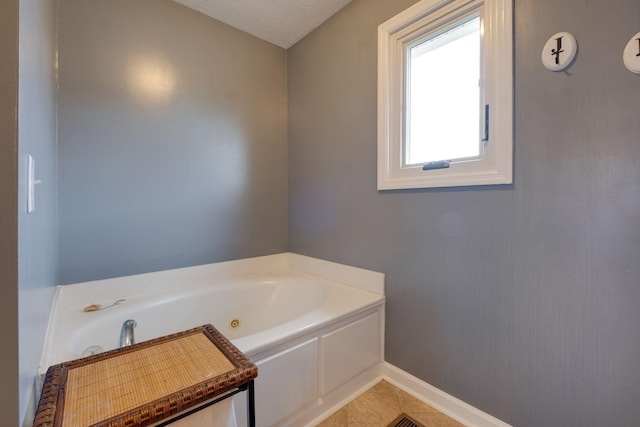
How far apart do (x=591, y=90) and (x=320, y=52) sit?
1.69m

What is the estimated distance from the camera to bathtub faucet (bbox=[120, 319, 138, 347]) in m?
1.35

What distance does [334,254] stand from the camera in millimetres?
2004

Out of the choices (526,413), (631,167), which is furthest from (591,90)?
(526,413)

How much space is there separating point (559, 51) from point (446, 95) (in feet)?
1.59

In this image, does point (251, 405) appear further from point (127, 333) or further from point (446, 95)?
point (446, 95)

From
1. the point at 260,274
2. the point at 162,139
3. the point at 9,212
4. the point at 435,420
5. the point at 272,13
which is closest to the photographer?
the point at 9,212

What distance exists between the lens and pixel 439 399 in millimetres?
1417

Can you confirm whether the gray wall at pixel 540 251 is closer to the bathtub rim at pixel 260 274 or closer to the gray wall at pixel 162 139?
the bathtub rim at pixel 260 274

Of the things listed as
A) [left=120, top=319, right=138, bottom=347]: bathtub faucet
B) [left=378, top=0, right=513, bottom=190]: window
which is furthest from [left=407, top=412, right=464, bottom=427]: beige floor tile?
[left=120, top=319, right=138, bottom=347]: bathtub faucet

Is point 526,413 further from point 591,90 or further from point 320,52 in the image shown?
point 320,52

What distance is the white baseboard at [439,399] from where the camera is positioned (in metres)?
1.27

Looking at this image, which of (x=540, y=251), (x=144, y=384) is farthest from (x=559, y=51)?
(x=144, y=384)

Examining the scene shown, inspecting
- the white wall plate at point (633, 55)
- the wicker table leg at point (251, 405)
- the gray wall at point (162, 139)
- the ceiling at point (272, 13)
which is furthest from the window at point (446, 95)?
the wicker table leg at point (251, 405)

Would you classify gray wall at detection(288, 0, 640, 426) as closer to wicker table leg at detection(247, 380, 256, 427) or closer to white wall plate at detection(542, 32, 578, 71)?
white wall plate at detection(542, 32, 578, 71)
